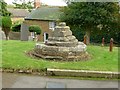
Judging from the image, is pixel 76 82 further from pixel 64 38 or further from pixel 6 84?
pixel 64 38

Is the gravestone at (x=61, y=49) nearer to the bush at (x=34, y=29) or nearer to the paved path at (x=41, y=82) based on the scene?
the paved path at (x=41, y=82)

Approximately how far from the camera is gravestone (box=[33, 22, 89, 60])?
44.1ft

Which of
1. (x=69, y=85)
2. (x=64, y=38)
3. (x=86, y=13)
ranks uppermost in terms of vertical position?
(x=86, y=13)

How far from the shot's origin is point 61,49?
13.5 m

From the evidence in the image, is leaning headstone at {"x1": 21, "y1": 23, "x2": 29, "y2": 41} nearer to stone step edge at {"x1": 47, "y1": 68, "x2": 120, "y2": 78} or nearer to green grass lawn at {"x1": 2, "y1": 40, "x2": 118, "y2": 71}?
green grass lawn at {"x1": 2, "y1": 40, "x2": 118, "y2": 71}

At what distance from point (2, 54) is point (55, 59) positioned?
2733 mm

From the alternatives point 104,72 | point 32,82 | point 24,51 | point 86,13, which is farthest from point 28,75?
point 86,13

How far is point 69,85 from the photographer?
32.6 ft

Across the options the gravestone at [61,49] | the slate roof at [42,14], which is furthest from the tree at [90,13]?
the slate roof at [42,14]

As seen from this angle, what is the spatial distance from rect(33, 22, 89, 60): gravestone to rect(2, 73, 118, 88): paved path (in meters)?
2.75

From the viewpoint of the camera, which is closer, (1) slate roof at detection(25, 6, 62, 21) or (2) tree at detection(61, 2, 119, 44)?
(2) tree at detection(61, 2, 119, 44)

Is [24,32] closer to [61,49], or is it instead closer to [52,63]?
[61,49]

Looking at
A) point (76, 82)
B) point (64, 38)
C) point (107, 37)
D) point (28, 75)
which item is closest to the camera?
point (76, 82)

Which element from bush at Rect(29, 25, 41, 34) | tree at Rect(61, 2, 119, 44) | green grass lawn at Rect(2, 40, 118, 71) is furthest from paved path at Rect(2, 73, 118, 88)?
bush at Rect(29, 25, 41, 34)
